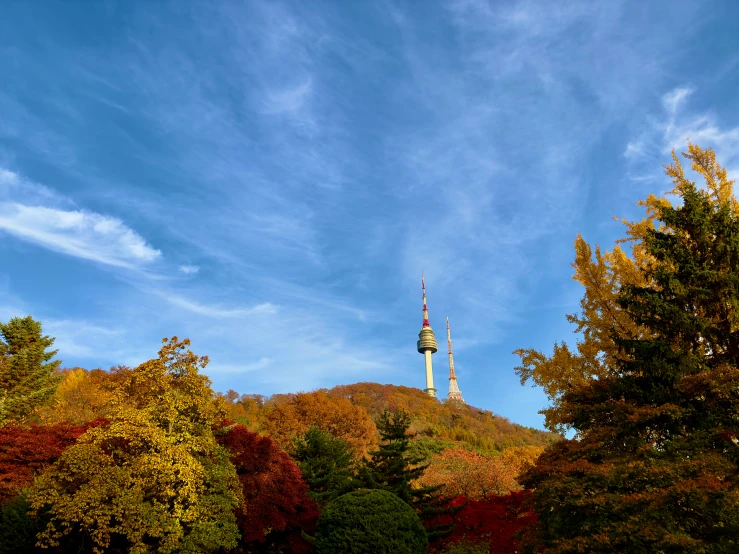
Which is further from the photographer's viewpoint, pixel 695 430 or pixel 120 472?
pixel 120 472

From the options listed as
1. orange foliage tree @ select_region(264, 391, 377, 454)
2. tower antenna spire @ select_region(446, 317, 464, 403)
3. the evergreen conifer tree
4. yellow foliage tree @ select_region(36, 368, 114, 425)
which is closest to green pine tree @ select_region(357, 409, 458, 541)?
the evergreen conifer tree

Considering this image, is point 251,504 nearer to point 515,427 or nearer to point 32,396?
point 32,396

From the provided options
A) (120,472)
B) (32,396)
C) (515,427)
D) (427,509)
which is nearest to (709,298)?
(427,509)

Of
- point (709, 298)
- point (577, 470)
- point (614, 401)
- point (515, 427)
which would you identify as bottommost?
point (577, 470)

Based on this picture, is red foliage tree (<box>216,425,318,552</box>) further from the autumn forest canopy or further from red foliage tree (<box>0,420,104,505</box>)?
red foliage tree (<box>0,420,104,505</box>)

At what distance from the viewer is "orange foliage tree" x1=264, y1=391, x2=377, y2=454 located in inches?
1610

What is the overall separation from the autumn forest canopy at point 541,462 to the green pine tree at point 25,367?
12.6m

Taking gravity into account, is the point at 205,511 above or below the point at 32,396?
below

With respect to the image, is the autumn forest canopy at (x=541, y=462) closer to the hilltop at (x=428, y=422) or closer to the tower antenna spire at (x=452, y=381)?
the hilltop at (x=428, y=422)

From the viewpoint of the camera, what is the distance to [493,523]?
16.5 meters

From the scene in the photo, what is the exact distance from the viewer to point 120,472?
495 inches

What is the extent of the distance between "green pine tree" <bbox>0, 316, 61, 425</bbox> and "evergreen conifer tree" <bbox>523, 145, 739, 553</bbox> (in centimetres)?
3065

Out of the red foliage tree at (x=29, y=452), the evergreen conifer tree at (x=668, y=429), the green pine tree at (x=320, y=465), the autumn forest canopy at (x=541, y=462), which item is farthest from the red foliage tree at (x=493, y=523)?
the red foliage tree at (x=29, y=452)

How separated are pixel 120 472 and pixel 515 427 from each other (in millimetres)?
65547
